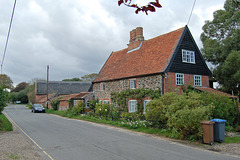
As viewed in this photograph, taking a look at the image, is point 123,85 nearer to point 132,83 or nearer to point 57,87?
point 132,83

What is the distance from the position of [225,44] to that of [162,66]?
11792 mm

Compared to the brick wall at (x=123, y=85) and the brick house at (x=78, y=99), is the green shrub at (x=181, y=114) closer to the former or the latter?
the brick wall at (x=123, y=85)

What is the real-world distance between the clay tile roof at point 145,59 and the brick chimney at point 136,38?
67 centimetres

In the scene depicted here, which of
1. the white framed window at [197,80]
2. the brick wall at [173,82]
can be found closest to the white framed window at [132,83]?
the brick wall at [173,82]

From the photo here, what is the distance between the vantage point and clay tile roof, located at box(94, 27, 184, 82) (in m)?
19.8

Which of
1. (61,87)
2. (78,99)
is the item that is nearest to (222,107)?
(78,99)

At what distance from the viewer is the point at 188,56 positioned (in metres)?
20.4

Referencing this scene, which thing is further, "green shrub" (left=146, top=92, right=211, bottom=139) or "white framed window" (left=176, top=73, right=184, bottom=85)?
"white framed window" (left=176, top=73, right=184, bottom=85)

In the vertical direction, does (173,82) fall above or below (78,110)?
above

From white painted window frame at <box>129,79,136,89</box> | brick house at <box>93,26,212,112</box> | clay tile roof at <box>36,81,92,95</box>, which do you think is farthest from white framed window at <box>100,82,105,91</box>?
clay tile roof at <box>36,81,92,95</box>

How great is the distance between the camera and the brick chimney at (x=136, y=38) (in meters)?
25.6

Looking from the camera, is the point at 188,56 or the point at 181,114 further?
the point at 188,56

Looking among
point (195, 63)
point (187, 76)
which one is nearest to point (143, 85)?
point (187, 76)

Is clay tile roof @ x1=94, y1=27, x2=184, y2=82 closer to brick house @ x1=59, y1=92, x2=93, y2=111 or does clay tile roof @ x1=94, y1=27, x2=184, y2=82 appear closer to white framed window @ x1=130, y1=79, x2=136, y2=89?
white framed window @ x1=130, y1=79, x2=136, y2=89
